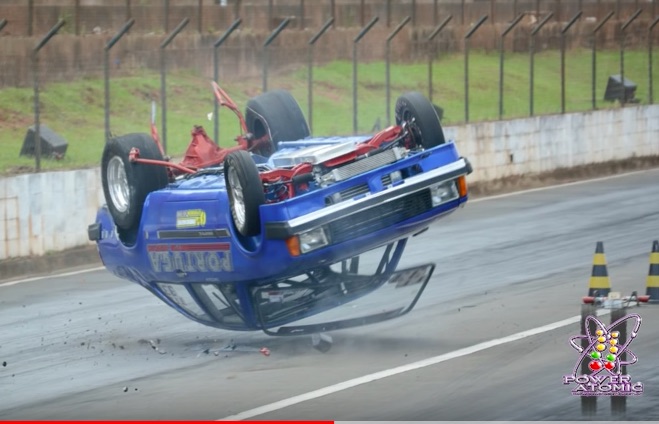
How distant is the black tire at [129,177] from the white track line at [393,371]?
254 centimetres

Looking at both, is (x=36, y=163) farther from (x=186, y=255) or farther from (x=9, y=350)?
(x=186, y=255)

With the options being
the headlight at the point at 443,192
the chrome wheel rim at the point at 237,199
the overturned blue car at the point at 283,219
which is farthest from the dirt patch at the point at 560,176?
the chrome wheel rim at the point at 237,199

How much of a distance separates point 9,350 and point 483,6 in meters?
37.9

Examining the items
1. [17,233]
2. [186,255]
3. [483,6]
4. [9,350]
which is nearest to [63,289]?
[17,233]

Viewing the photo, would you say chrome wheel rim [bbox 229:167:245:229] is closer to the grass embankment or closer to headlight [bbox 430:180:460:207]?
headlight [bbox 430:180:460:207]

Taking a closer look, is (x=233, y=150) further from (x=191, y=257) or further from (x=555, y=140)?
(x=555, y=140)

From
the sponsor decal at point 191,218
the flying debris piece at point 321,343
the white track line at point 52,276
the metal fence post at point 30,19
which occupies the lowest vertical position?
the white track line at point 52,276

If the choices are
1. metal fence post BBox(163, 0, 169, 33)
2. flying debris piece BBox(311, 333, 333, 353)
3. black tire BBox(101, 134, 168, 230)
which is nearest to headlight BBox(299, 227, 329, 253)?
flying debris piece BBox(311, 333, 333, 353)

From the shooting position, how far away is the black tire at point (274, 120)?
1255cm

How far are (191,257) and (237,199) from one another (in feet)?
2.54

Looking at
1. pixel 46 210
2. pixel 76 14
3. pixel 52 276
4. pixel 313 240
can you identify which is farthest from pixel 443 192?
pixel 76 14

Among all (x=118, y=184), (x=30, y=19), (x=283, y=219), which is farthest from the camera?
(x=30, y=19)

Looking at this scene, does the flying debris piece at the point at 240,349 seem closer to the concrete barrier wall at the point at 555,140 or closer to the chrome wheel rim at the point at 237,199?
the chrome wheel rim at the point at 237,199

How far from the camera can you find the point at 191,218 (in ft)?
36.5
